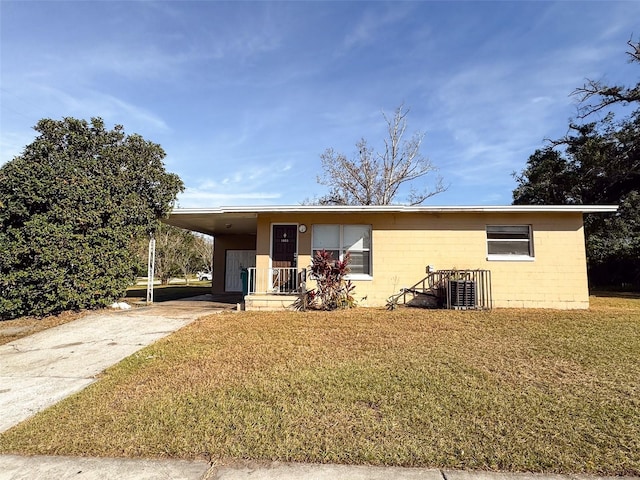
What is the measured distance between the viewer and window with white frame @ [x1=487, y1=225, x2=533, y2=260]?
970 cm

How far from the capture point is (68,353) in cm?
609

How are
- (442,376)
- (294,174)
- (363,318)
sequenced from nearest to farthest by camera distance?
(442,376) → (363,318) → (294,174)

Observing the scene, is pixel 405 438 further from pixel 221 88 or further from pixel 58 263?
pixel 221 88

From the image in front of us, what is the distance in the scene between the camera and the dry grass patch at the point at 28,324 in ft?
24.2

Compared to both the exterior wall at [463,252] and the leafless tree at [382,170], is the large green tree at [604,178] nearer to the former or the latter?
the leafless tree at [382,170]

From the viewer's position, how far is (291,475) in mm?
2576

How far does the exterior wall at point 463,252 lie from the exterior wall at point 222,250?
567cm

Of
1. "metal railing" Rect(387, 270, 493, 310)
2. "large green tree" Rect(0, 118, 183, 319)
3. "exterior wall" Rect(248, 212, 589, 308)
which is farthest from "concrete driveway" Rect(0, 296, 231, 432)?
"metal railing" Rect(387, 270, 493, 310)

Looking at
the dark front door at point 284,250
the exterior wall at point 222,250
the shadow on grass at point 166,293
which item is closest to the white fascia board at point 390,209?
the dark front door at point 284,250

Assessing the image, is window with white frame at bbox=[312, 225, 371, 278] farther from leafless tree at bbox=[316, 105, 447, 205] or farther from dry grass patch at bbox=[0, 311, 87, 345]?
leafless tree at bbox=[316, 105, 447, 205]

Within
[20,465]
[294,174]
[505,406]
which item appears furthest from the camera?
[294,174]

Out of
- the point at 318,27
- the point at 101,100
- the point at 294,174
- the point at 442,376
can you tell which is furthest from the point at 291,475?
the point at 294,174

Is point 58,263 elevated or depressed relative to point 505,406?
elevated

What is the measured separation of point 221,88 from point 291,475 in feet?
37.1
